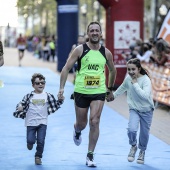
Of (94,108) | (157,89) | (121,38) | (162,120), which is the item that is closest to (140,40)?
(121,38)

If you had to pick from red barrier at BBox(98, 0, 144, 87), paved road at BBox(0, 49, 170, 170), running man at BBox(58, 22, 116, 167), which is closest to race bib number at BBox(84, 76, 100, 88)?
running man at BBox(58, 22, 116, 167)

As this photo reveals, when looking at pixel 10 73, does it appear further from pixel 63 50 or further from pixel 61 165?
pixel 61 165

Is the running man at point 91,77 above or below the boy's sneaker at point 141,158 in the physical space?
above

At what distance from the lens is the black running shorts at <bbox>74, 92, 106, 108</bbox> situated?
7.67 m

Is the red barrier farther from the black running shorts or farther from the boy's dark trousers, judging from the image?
the boy's dark trousers

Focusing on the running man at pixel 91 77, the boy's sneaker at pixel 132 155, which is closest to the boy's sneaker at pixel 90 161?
the running man at pixel 91 77

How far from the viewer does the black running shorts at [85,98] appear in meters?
7.67

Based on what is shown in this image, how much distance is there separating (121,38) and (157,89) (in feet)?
13.8

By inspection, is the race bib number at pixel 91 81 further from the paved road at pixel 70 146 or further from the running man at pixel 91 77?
the paved road at pixel 70 146

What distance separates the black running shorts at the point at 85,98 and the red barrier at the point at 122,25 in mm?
11030

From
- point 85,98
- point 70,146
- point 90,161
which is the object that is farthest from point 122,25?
point 90,161

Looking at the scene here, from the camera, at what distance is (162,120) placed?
12.6 metres

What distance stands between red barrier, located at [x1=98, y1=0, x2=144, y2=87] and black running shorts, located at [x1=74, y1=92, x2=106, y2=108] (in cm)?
1103

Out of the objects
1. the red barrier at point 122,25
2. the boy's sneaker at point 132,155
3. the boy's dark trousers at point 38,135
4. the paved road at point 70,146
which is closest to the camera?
the boy's dark trousers at point 38,135
